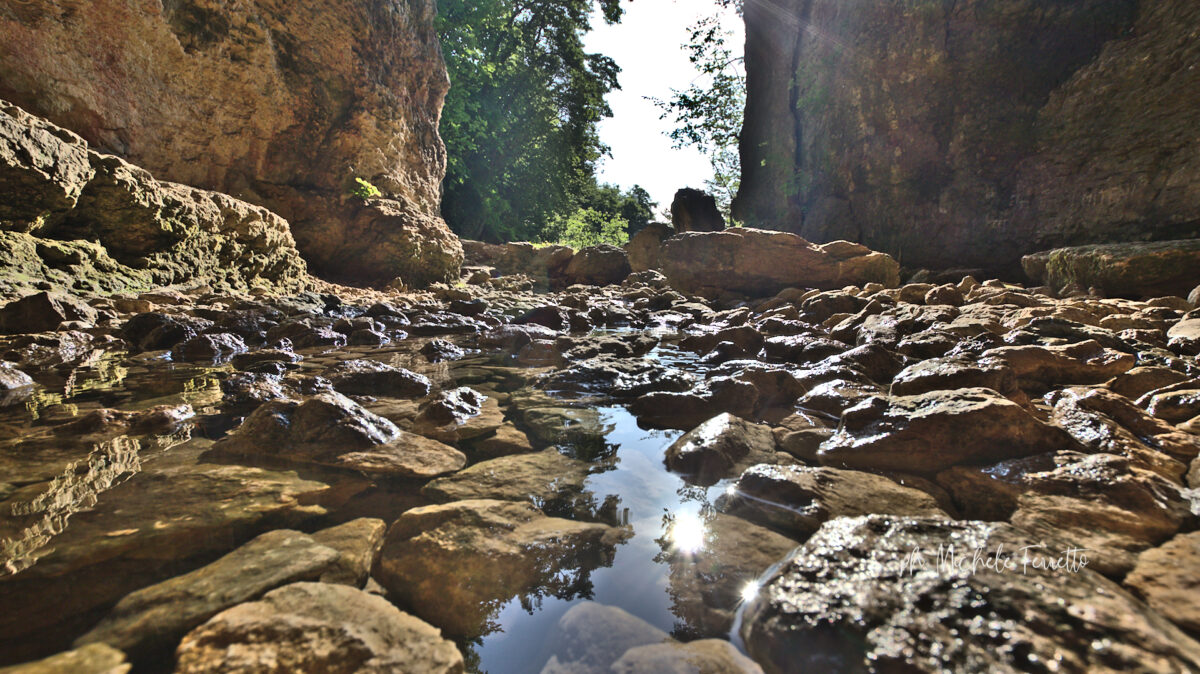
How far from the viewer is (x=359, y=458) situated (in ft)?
6.15

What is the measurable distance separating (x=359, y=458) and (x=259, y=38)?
9.28m

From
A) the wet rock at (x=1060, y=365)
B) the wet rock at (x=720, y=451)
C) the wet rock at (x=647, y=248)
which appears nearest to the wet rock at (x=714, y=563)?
the wet rock at (x=720, y=451)

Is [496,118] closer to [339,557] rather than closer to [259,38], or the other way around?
[259,38]

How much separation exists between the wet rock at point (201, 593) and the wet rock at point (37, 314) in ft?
14.6

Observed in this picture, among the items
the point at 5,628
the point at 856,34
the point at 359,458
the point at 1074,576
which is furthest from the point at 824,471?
the point at 856,34

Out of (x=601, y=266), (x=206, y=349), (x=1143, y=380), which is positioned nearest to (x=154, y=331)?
(x=206, y=349)

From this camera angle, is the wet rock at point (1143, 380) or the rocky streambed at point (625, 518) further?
the wet rock at point (1143, 380)

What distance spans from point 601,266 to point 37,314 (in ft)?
35.4

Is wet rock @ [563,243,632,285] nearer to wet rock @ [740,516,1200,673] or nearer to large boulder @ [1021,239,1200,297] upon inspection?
large boulder @ [1021,239,1200,297]

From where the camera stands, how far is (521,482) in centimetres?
178

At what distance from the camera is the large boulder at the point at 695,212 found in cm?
1650

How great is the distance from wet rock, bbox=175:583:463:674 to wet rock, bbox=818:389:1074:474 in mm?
1521

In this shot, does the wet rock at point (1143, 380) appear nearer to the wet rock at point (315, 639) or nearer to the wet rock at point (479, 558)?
the wet rock at point (479, 558)

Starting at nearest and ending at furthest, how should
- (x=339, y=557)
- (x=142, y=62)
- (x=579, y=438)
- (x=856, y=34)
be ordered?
(x=339, y=557) < (x=579, y=438) < (x=142, y=62) < (x=856, y=34)
